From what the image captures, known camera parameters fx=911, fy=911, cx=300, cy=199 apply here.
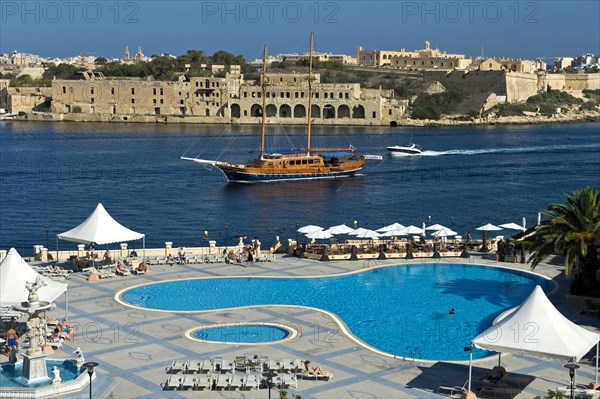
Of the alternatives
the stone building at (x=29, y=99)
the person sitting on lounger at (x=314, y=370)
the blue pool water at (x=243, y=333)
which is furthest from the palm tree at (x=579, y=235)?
the stone building at (x=29, y=99)

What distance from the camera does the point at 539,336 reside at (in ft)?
59.9

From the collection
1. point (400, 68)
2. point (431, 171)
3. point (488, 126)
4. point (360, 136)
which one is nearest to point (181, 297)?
point (431, 171)

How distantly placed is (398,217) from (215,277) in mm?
26575

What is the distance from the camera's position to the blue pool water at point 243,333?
21.8 m

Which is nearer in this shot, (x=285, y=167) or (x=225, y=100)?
(x=285, y=167)

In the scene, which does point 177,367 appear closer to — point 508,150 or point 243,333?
point 243,333

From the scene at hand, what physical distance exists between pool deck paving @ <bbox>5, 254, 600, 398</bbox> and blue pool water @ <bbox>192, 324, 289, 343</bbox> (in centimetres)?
46

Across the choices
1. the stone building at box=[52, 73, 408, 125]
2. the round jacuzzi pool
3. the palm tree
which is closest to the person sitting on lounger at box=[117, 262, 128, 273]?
the round jacuzzi pool

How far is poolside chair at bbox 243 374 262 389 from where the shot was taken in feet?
58.9

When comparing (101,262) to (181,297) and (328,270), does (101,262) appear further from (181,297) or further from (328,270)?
(328,270)

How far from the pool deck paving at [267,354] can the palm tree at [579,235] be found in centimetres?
125

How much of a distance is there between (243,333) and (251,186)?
158 feet

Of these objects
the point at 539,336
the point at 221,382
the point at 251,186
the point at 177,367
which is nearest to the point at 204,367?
the point at 177,367

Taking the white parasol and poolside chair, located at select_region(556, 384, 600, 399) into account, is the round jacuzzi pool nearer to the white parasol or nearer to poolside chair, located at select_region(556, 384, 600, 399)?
poolside chair, located at select_region(556, 384, 600, 399)
